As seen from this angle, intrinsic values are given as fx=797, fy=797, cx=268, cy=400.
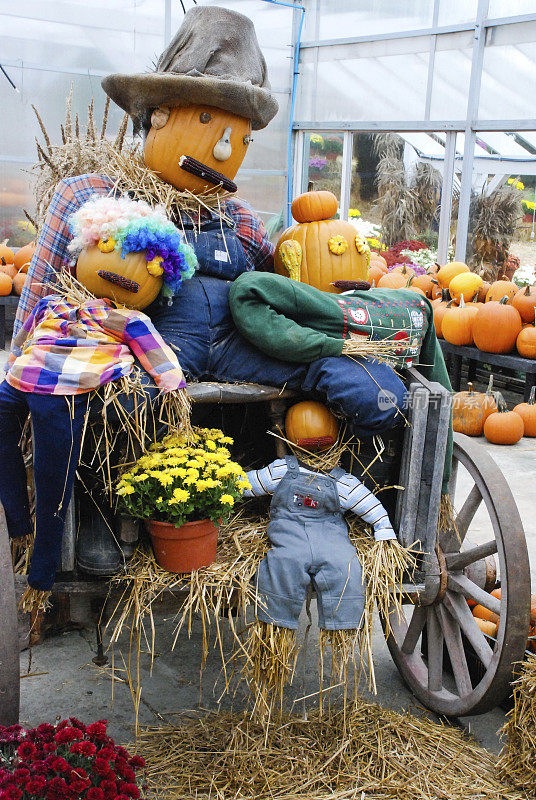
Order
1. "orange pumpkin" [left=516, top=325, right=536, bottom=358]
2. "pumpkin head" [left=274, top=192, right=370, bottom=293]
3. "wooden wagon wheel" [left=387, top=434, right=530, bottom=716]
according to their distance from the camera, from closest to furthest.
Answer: "wooden wagon wheel" [left=387, top=434, right=530, bottom=716], "pumpkin head" [left=274, top=192, right=370, bottom=293], "orange pumpkin" [left=516, top=325, right=536, bottom=358]

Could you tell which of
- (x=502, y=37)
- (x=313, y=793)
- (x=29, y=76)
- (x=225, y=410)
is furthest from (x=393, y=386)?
(x=29, y=76)

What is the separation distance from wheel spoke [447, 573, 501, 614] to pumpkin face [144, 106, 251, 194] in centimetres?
159

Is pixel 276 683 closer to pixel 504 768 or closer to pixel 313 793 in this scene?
pixel 313 793

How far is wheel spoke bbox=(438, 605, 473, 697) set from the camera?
2.61 m

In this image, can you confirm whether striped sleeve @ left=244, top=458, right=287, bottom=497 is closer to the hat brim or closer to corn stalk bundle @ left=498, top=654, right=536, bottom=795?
corn stalk bundle @ left=498, top=654, right=536, bottom=795

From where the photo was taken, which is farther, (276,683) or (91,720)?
(91,720)

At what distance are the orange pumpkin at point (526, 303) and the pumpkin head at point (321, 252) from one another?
13.2 ft

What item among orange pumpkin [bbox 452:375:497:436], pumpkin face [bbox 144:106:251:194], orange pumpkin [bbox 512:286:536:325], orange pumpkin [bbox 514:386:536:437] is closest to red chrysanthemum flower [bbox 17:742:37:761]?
pumpkin face [bbox 144:106:251:194]

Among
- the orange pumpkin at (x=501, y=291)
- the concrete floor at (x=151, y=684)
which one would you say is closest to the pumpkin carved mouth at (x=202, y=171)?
the concrete floor at (x=151, y=684)

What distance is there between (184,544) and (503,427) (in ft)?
13.9

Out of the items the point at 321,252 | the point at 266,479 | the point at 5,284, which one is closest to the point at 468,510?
the point at 266,479

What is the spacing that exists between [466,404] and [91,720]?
433cm

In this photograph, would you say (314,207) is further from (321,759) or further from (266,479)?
(321,759)

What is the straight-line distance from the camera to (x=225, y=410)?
2996 mm
